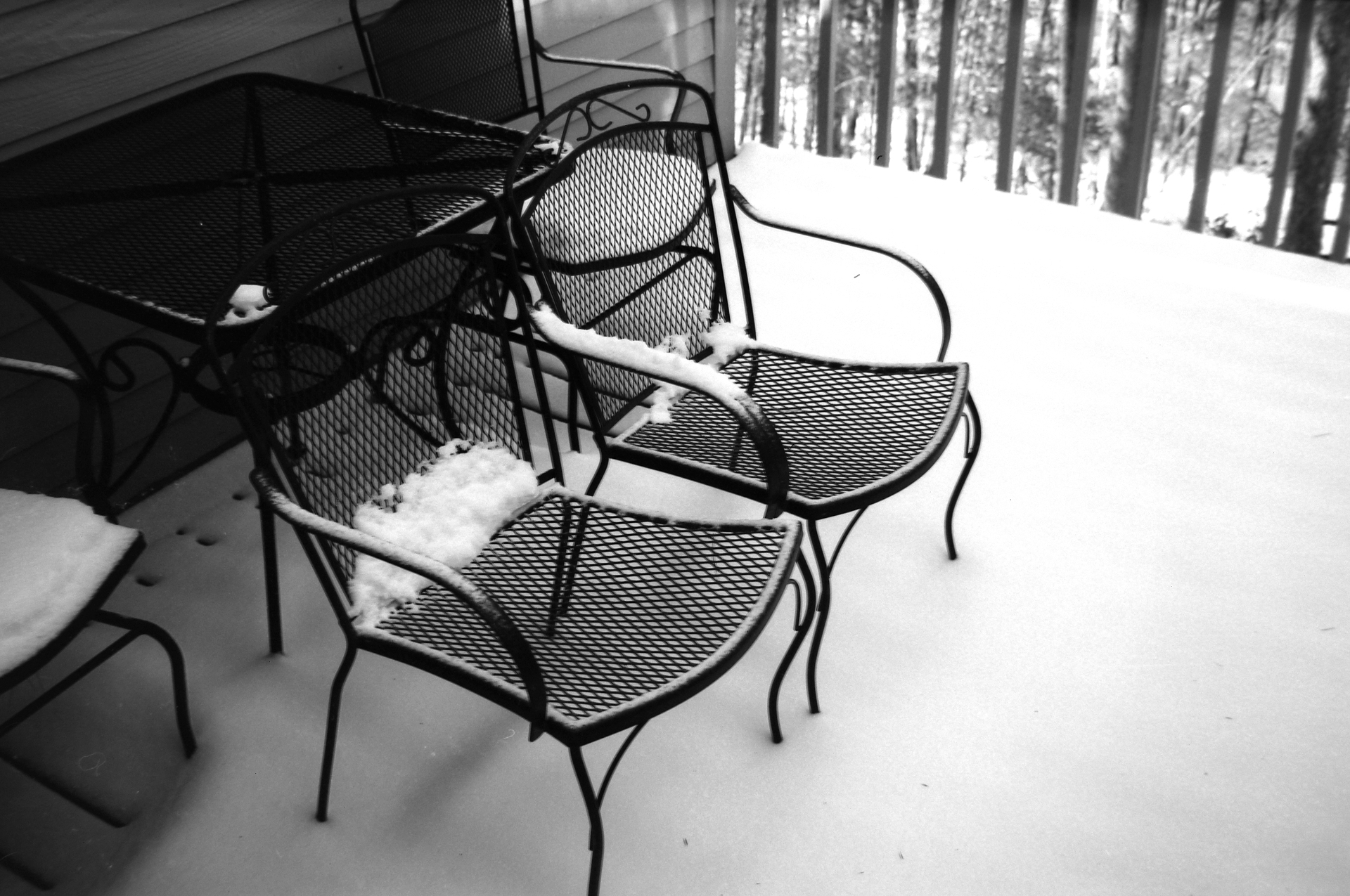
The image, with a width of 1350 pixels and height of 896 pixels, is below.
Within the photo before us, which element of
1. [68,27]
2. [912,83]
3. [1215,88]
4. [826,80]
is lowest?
[912,83]

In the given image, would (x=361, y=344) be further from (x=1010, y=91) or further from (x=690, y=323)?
(x=1010, y=91)

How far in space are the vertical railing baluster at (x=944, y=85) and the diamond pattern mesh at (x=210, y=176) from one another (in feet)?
7.38

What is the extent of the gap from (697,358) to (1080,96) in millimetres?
2278

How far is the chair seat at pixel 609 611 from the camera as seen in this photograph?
56.9 inches

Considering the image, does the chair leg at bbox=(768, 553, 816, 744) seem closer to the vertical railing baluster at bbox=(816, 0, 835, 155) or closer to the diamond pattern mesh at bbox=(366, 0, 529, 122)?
the diamond pattern mesh at bbox=(366, 0, 529, 122)

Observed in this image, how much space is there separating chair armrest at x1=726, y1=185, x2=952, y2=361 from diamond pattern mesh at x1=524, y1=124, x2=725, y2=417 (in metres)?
0.09

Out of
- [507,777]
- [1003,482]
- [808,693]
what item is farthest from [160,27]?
[1003,482]

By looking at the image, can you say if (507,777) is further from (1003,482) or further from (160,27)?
(160,27)

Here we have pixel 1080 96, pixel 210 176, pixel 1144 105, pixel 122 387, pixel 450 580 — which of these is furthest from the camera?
pixel 1080 96

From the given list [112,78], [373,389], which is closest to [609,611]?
[373,389]

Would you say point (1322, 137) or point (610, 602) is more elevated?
point (610, 602)

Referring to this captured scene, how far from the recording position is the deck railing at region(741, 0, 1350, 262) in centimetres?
348

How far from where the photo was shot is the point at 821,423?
79.4 inches

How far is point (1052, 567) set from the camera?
2.25 meters
